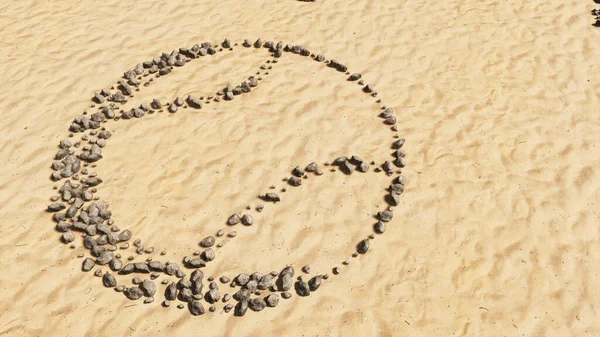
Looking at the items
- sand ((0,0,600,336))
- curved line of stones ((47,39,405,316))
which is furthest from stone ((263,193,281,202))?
sand ((0,0,600,336))

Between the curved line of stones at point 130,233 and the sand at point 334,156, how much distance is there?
143mm

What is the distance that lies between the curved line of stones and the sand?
0.47 ft

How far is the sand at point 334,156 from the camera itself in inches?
206

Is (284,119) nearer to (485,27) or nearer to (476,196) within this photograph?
(476,196)

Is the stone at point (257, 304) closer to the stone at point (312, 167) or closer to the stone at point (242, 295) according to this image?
the stone at point (242, 295)

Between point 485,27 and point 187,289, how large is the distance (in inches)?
310

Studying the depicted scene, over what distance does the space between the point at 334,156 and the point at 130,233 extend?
9.66ft

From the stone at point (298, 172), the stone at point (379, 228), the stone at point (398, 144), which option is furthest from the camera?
the stone at point (398, 144)

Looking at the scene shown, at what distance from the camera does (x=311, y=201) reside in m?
6.32

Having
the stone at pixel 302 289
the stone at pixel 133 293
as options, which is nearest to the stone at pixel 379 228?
the stone at pixel 302 289

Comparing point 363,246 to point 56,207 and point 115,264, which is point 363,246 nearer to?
point 115,264

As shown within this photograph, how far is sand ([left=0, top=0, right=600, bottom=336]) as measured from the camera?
17.2 feet

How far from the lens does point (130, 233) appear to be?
5836 millimetres

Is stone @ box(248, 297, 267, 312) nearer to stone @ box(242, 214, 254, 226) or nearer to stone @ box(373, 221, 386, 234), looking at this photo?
stone @ box(242, 214, 254, 226)
